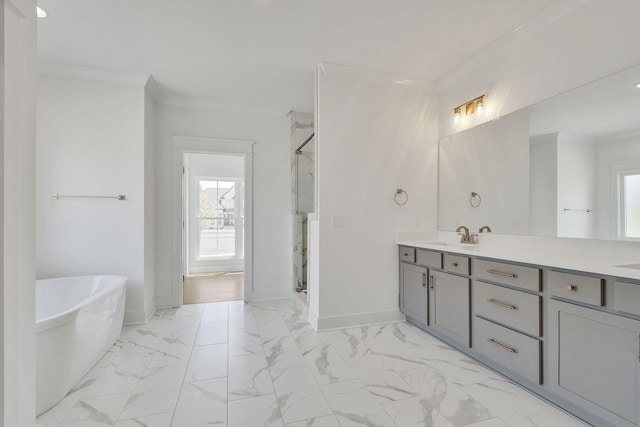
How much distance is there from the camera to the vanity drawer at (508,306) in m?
1.83

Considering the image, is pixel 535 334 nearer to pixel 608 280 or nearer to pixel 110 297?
pixel 608 280

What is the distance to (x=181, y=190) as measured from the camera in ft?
12.0

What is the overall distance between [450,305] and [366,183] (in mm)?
1342

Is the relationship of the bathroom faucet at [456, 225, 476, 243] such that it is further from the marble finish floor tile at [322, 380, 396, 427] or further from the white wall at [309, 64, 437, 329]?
the marble finish floor tile at [322, 380, 396, 427]

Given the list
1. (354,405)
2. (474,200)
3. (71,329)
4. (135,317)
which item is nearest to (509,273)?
(474,200)

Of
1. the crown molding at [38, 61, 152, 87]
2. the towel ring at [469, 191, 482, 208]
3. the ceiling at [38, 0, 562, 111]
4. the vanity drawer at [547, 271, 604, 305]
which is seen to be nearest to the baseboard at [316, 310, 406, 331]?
the towel ring at [469, 191, 482, 208]

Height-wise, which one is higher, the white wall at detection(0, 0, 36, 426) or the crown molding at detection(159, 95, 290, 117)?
the crown molding at detection(159, 95, 290, 117)

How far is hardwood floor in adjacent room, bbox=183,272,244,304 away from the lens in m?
4.08

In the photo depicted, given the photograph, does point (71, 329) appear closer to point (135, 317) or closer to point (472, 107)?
point (135, 317)

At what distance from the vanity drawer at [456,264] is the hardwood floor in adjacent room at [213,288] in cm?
277

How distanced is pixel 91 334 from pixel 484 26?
3.66 meters

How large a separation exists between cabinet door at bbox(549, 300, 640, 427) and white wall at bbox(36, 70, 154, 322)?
137 inches

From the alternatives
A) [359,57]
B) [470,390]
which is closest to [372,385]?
[470,390]

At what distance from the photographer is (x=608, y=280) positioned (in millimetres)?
1479
